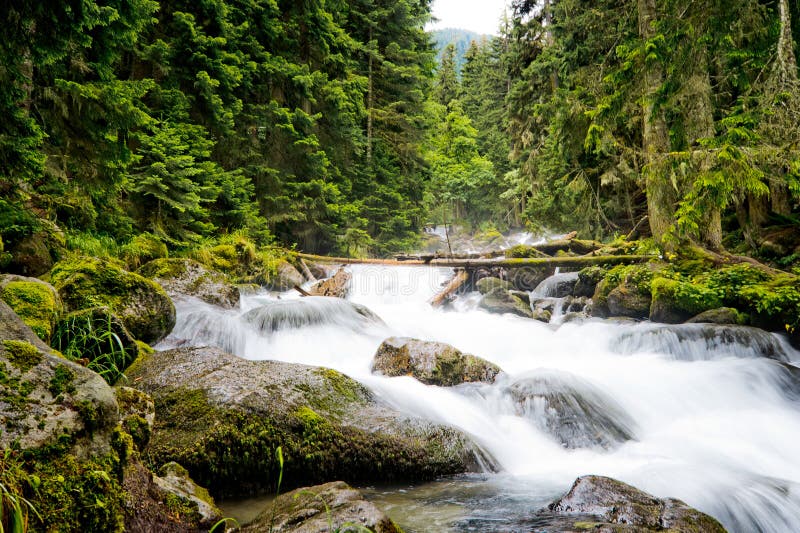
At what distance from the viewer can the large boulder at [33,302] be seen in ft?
10.9

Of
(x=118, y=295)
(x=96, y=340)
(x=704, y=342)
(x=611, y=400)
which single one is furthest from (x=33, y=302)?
(x=704, y=342)

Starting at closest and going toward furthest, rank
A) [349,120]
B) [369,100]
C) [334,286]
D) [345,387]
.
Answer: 1. [345,387]
2. [334,286]
3. [349,120]
4. [369,100]

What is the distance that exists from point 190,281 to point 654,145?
34.9ft

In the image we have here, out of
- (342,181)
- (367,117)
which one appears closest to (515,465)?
(342,181)

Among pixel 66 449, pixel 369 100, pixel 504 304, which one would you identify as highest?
pixel 369 100

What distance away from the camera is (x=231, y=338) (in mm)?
6496

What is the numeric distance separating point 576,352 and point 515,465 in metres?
4.61

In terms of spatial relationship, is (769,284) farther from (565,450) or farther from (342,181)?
(342,181)

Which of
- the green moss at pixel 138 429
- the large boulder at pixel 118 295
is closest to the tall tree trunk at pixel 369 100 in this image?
the large boulder at pixel 118 295

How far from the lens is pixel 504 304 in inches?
448

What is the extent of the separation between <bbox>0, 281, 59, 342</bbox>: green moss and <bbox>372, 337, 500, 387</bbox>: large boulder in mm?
3851

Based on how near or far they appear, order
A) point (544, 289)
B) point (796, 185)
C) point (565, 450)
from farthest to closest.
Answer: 1. point (544, 289)
2. point (796, 185)
3. point (565, 450)

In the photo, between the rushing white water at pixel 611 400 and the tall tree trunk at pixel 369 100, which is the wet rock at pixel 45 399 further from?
the tall tree trunk at pixel 369 100

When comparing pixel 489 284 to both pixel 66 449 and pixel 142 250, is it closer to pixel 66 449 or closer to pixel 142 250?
pixel 142 250
